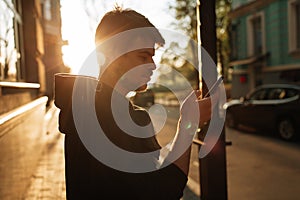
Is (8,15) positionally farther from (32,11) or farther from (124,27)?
(124,27)

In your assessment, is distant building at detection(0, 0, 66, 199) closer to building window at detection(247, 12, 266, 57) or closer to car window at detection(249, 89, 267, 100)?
car window at detection(249, 89, 267, 100)

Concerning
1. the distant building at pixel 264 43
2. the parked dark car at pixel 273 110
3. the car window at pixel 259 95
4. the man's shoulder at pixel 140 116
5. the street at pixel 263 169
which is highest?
the distant building at pixel 264 43

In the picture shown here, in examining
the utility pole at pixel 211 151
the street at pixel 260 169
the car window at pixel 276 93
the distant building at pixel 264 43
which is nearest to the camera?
the utility pole at pixel 211 151

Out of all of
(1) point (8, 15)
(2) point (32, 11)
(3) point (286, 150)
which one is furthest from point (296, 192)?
(2) point (32, 11)

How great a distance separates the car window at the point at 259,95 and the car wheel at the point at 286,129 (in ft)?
4.22

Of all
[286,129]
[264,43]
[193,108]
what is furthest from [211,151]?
Result: [264,43]

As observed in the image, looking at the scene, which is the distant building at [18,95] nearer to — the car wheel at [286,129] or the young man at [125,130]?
the young man at [125,130]

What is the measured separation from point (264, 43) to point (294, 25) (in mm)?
3045

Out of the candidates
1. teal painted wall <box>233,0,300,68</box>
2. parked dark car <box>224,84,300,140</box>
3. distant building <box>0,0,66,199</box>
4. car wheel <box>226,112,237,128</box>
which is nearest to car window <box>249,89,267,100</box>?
parked dark car <box>224,84,300,140</box>

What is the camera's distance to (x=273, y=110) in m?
10.6

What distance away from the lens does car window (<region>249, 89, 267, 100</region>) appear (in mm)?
A: 11422

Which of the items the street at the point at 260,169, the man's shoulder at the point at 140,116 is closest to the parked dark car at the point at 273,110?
the street at the point at 260,169

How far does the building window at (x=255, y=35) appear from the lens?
77.4 feet

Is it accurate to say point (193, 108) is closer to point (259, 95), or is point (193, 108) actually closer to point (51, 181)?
point (51, 181)
